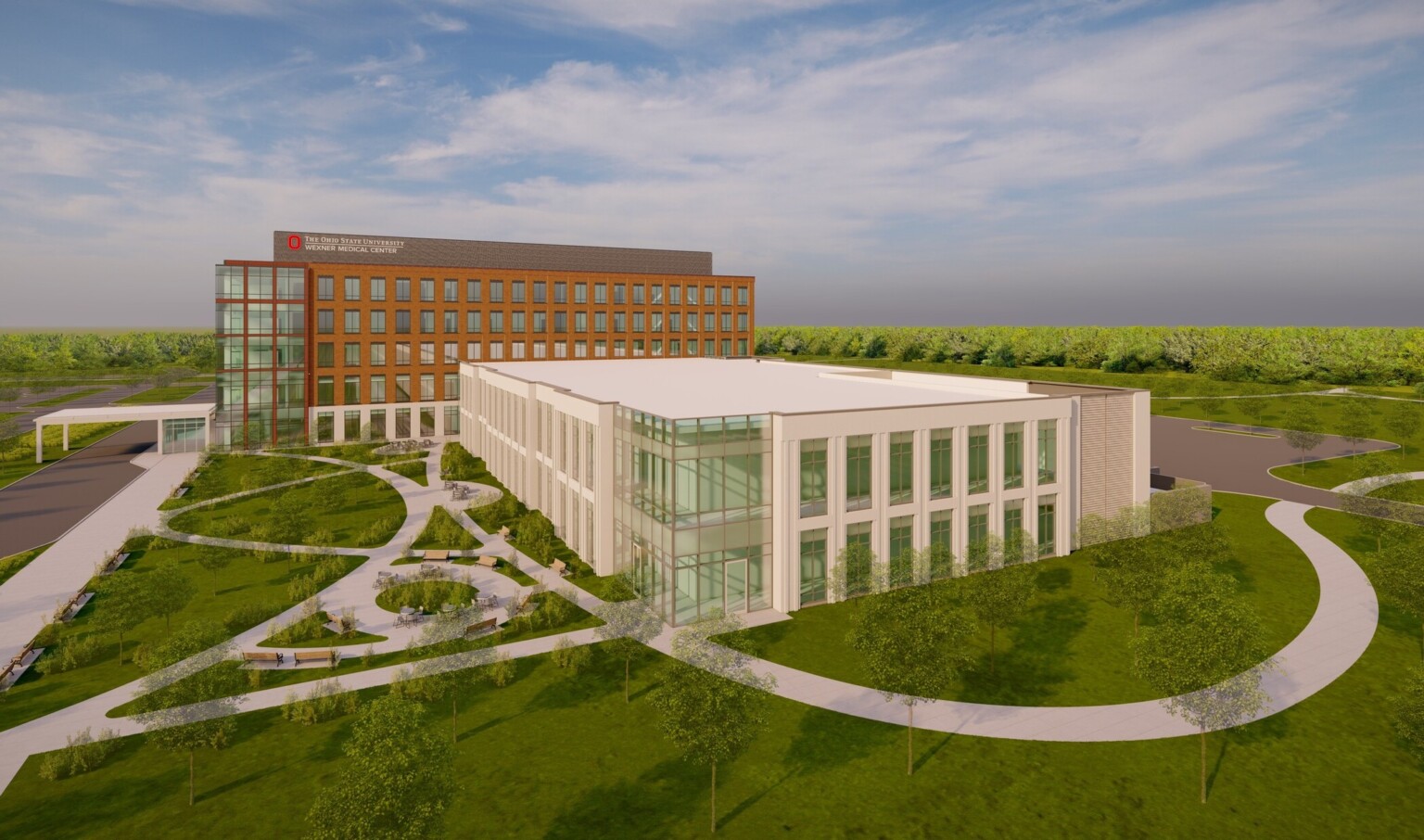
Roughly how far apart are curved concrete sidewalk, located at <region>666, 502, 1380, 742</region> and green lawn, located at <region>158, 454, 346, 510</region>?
41.0 meters

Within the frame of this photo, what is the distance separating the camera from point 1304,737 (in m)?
22.2

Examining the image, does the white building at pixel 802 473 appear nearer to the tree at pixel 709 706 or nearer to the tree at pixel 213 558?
the tree at pixel 709 706

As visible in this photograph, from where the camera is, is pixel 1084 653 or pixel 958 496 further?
pixel 958 496

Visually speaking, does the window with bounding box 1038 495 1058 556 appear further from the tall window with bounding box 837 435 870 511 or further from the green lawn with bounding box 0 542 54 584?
the green lawn with bounding box 0 542 54 584

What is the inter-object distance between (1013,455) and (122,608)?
130ft

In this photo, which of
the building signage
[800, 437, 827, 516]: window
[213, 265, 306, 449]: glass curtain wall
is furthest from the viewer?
the building signage

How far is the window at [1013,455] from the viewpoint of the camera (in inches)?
1464

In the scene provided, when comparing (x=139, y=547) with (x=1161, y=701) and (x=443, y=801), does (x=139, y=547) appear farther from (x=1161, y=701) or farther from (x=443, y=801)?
(x=1161, y=701)

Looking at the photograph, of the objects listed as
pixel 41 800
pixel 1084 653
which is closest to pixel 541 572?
pixel 41 800

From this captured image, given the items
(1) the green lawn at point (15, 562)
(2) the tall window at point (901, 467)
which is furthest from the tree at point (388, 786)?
(1) the green lawn at point (15, 562)

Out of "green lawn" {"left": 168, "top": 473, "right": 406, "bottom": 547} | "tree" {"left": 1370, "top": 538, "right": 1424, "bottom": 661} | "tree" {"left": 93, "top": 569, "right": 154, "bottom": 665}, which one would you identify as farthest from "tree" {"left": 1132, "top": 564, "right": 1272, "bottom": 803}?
"green lawn" {"left": 168, "top": 473, "right": 406, "bottom": 547}

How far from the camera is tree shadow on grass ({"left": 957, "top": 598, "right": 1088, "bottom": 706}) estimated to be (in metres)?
24.9

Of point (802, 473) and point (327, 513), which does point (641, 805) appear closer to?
point (802, 473)

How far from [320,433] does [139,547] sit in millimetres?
36358
